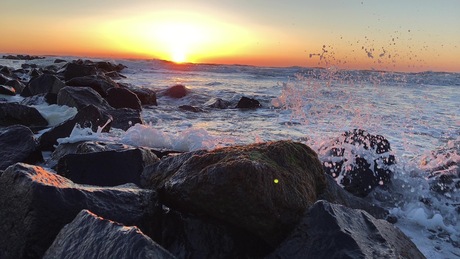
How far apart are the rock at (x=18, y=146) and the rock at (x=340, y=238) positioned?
11.2ft

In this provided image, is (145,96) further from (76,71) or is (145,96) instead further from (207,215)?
(207,215)

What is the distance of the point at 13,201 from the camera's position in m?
2.42

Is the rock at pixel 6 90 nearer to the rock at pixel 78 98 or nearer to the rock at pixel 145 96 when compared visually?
the rock at pixel 145 96

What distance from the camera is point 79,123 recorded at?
242 inches

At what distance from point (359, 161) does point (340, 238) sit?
300 centimetres

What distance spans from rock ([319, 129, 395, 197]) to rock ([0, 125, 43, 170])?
3666mm

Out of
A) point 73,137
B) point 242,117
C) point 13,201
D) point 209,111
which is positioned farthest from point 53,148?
point 209,111

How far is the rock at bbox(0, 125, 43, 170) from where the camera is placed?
4.52 meters

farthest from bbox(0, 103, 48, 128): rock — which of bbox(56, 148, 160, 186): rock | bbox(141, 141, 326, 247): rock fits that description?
bbox(141, 141, 326, 247): rock

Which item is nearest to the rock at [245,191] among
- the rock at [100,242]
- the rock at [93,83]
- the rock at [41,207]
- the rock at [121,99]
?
the rock at [41,207]

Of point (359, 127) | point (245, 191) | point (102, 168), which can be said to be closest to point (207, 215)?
point (245, 191)

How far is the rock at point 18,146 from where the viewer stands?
4.52 metres

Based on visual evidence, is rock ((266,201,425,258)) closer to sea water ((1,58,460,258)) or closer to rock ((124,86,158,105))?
sea water ((1,58,460,258))

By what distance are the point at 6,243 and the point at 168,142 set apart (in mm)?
3749
